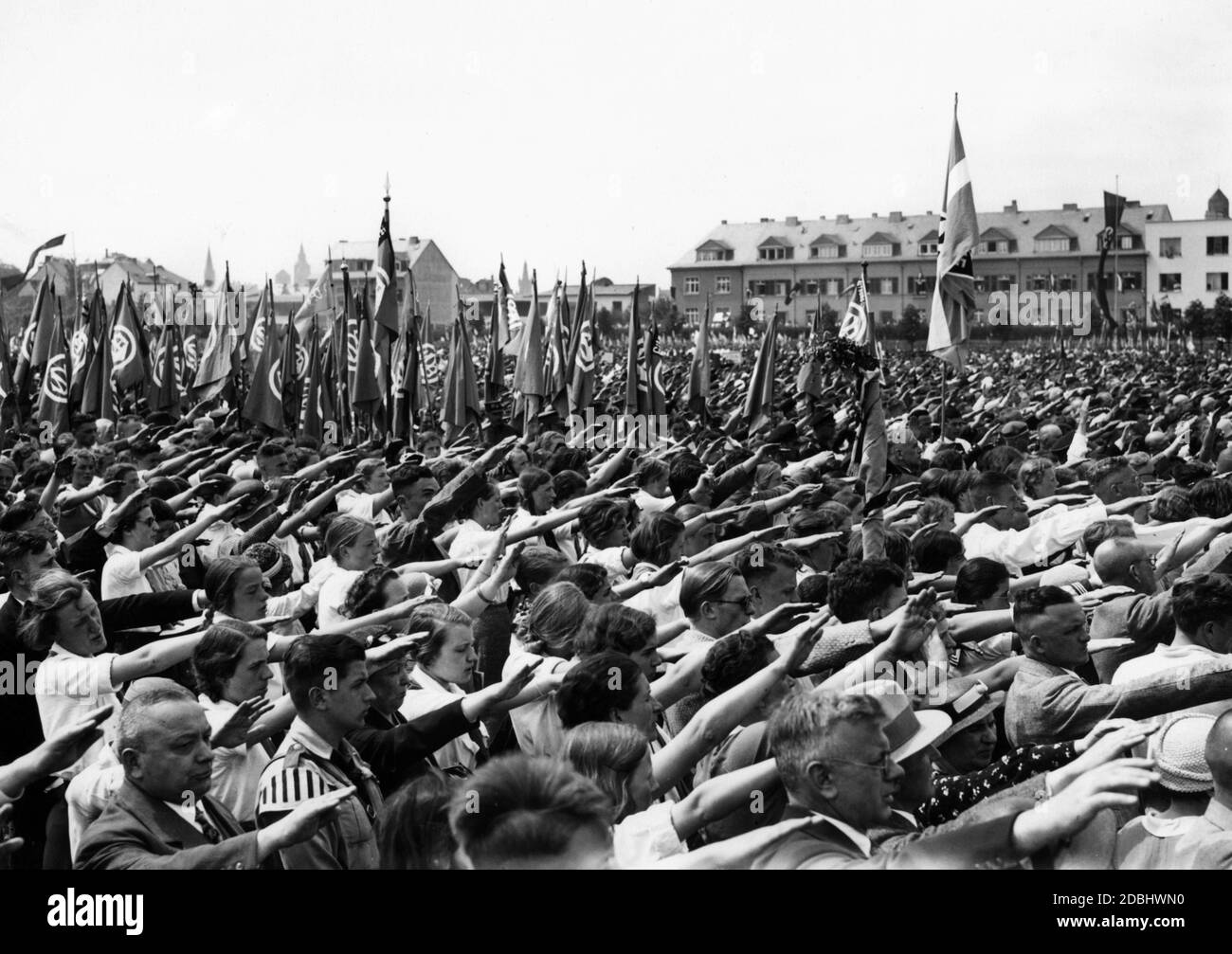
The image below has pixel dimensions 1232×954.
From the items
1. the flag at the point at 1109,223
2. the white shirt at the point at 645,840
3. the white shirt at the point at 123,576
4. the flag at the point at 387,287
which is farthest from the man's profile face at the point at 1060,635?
the flag at the point at 1109,223

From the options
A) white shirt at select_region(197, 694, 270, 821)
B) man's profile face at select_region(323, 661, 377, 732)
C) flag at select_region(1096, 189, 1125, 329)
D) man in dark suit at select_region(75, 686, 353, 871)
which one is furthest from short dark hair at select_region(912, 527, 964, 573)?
flag at select_region(1096, 189, 1125, 329)

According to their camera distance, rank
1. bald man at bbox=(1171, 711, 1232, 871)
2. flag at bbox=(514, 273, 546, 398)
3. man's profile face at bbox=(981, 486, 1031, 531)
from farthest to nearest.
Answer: flag at bbox=(514, 273, 546, 398) < man's profile face at bbox=(981, 486, 1031, 531) < bald man at bbox=(1171, 711, 1232, 871)

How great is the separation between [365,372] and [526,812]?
12.7 m

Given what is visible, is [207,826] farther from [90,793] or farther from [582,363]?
[582,363]

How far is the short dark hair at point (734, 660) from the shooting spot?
467 cm

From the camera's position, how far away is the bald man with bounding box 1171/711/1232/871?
355cm

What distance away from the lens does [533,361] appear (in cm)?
1725

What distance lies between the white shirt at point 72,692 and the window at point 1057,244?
9064 cm

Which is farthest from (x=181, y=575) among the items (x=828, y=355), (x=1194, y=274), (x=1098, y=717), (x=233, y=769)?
(x=1194, y=274)

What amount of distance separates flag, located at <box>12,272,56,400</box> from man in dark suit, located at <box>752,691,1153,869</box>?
1586 centimetres

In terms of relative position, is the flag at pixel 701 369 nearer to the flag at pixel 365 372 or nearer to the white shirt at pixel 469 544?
the flag at pixel 365 372

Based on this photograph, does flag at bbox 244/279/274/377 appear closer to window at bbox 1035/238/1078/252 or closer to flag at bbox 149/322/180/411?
flag at bbox 149/322/180/411
